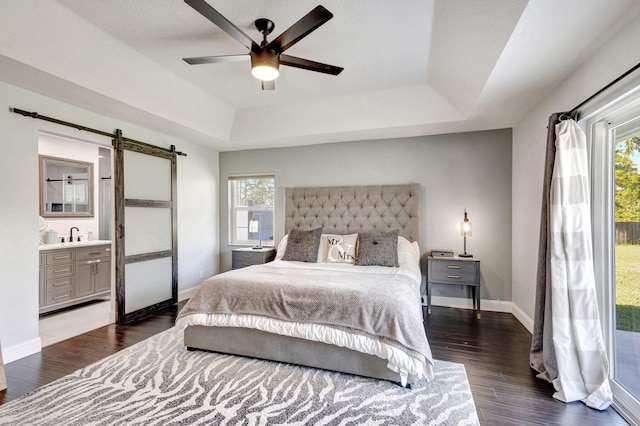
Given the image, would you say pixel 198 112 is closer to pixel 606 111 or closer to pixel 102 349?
pixel 102 349

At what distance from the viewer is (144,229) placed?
4.18m

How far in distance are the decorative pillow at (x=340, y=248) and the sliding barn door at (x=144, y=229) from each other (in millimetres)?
2268

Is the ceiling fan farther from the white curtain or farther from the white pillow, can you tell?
the white pillow

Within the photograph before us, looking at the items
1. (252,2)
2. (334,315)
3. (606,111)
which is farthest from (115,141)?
(606,111)

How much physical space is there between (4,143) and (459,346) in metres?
4.57

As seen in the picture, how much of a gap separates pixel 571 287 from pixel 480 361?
101cm

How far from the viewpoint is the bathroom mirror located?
4.59 meters

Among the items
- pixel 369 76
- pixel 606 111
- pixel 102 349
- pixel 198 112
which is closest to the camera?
A: pixel 606 111

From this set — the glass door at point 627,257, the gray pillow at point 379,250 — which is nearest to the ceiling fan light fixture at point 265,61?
the gray pillow at point 379,250

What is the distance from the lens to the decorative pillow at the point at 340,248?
4.08 m

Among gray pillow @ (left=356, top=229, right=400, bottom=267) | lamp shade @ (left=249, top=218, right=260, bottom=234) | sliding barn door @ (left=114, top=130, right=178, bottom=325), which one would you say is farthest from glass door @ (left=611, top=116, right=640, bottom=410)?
sliding barn door @ (left=114, top=130, right=178, bottom=325)

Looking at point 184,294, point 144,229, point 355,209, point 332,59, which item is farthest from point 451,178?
point 184,294

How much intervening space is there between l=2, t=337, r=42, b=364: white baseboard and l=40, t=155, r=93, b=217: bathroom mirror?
2348mm

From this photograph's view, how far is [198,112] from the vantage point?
4086 mm
